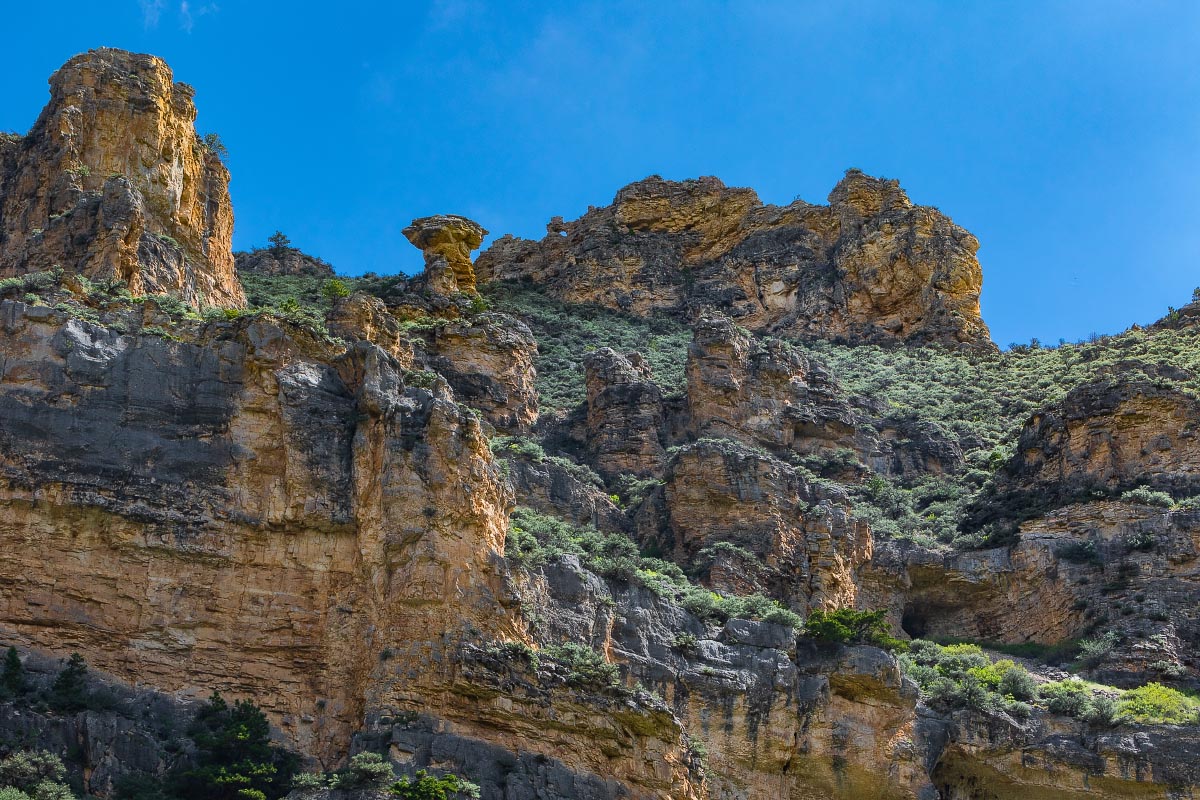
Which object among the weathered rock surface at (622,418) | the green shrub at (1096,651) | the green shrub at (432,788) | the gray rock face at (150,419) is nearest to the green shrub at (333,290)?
the weathered rock surface at (622,418)

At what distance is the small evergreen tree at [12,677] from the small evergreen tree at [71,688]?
0.63 meters

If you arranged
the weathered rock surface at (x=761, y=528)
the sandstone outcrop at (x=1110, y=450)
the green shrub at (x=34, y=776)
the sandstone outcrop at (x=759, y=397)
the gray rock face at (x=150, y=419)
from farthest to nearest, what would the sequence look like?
1. the sandstone outcrop at (x=759, y=397)
2. the sandstone outcrop at (x=1110, y=450)
3. the weathered rock surface at (x=761, y=528)
4. the gray rock face at (x=150, y=419)
5. the green shrub at (x=34, y=776)

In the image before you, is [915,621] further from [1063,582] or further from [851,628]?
[851,628]

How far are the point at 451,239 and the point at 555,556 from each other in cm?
3840

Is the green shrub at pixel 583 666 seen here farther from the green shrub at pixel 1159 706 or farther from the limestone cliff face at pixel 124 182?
the limestone cliff face at pixel 124 182

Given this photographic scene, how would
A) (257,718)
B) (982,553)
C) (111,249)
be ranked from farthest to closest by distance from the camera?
(982,553) < (111,249) < (257,718)

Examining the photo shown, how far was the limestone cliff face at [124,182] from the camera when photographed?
45938mm

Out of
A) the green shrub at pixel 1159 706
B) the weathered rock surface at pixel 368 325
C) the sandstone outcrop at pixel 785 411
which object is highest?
the sandstone outcrop at pixel 785 411

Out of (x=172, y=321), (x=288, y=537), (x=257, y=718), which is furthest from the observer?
(x=172, y=321)

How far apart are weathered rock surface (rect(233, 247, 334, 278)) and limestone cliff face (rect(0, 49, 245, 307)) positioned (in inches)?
995

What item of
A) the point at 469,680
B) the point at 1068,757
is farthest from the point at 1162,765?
the point at 469,680

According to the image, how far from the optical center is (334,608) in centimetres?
3444

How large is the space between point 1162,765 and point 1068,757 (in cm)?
228

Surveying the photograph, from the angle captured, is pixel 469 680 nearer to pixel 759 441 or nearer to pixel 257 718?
pixel 257 718
